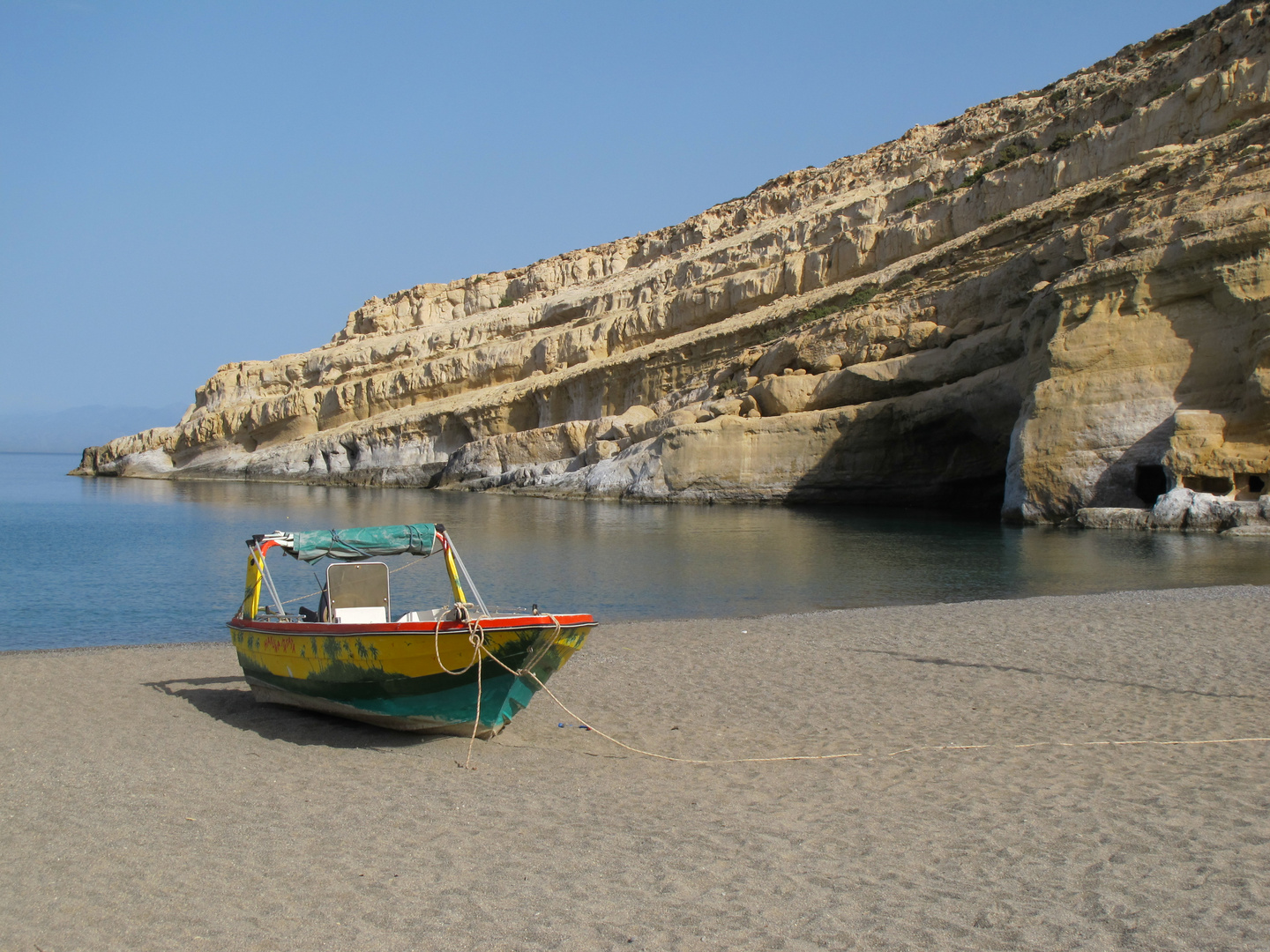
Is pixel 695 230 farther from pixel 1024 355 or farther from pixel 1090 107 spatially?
pixel 1024 355

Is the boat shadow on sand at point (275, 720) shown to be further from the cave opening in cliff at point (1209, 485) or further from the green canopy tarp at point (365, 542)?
the cave opening in cliff at point (1209, 485)

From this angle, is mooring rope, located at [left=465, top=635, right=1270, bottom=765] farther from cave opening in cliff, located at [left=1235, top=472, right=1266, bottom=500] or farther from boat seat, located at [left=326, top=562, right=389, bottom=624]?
cave opening in cliff, located at [left=1235, top=472, right=1266, bottom=500]

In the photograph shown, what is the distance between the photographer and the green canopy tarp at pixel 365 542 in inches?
376

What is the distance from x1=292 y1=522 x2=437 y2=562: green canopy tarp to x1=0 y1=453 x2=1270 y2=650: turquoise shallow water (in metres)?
7.33

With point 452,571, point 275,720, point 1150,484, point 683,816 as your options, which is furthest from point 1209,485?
point 275,720

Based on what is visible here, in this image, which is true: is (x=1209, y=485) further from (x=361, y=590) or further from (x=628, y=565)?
(x=361, y=590)

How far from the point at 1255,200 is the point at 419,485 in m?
49.7

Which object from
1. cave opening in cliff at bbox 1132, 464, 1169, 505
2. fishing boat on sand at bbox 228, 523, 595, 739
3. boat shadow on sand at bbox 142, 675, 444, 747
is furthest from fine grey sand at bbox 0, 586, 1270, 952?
cave opening in cliff at bbox 1132, 464, 1169, 505

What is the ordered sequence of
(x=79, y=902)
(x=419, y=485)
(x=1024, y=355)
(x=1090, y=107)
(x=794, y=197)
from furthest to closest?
1. (x=794, y=197)
2. (x=419, y=485)
3. (x=1090, y=107)
4. (x=1024, y=355)
5. (x=79, y=902)

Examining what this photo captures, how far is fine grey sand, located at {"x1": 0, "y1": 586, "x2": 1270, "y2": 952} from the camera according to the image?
4.79 metres

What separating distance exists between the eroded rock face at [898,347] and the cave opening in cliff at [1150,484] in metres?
0.11

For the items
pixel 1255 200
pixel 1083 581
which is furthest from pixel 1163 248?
pixel 1083 581

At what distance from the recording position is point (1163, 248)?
90.8 ft

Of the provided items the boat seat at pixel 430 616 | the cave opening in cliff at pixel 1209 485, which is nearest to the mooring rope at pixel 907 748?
the boat seat at pixel 430 616
